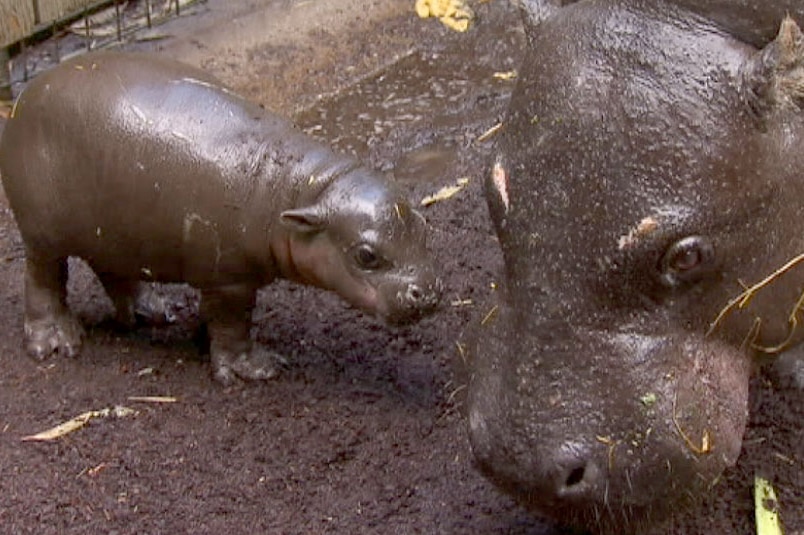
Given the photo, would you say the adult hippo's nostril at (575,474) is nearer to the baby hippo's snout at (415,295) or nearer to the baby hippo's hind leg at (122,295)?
the baby hippo's snout at (415,295)

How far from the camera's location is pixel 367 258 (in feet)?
12.1

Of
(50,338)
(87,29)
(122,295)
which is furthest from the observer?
(87,29)

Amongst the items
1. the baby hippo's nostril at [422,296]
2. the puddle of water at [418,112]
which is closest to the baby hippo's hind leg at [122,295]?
the baby hippo's nostril at [422,296]

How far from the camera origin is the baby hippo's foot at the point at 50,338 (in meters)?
4.02

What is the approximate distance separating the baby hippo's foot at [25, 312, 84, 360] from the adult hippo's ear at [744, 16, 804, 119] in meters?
2.20

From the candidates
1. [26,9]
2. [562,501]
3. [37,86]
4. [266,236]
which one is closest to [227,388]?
[266,236]

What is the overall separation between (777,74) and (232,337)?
183 cm

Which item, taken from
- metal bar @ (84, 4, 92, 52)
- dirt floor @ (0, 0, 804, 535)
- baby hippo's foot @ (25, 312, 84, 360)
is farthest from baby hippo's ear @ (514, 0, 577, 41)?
metal bar @ (84, 4, 92, 52)

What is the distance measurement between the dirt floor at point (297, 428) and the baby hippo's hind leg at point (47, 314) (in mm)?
45

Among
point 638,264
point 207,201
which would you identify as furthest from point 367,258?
point 638,264

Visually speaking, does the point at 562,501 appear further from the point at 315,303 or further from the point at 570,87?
the point at 315,303

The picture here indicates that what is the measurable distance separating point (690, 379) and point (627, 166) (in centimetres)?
42

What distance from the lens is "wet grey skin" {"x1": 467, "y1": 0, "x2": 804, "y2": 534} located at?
2.60 metres

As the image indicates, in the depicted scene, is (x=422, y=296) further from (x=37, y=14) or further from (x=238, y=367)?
(x=37, y=14)
